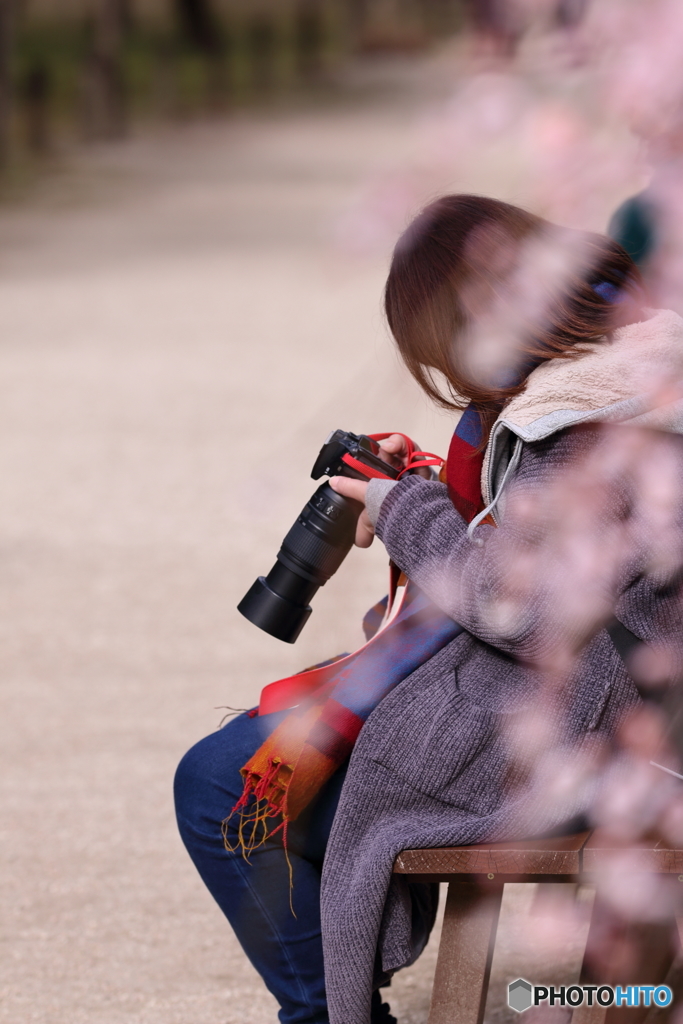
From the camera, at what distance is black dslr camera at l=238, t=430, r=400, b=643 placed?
1.98 metres

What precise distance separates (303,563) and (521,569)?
40 cm

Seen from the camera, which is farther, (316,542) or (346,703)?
(316,542)

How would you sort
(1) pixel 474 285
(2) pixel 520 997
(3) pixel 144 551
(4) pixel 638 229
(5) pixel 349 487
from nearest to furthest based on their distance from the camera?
1. (1) pixel 474 285
2. (5) pixel 349 487
3. (2) pixel 520 997
4. (4) pixel 638 229
5. (3) pixel 144 551

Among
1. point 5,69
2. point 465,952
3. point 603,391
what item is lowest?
point 5,69

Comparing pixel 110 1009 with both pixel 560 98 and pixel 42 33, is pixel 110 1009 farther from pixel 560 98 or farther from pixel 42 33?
pixel 42 33

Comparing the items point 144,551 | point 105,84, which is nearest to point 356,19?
point 105,84

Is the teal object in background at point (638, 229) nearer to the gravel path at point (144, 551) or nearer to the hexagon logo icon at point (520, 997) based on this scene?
the gravel path at point (144, 551)

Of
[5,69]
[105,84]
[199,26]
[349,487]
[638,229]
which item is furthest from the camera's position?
[199,26]

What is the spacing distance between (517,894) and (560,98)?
5.27ft

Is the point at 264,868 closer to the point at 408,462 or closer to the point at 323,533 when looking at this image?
the point at 323,533

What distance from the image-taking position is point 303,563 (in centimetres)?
200

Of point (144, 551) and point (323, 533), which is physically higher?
point (323, 533)

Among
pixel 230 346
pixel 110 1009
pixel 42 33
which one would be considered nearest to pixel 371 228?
pixel 110 1009

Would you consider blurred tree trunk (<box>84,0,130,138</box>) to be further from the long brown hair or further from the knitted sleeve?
the knitted sleeve
